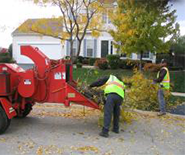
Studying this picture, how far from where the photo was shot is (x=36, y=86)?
532 centimetres

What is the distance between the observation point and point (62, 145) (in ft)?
15.0

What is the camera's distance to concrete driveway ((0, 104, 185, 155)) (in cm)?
437

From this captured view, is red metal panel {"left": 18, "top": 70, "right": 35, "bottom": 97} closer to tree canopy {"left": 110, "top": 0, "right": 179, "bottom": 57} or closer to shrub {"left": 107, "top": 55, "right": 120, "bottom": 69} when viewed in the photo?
tree canopy {"left": 110, "top": 0, "right": 179, "bottom": 57}

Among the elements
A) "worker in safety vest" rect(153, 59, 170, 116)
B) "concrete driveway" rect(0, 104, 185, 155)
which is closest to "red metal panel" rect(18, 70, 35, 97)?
"concrete driveway" rect(0, 104, 185, 155)

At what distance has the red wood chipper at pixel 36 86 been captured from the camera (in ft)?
16.8

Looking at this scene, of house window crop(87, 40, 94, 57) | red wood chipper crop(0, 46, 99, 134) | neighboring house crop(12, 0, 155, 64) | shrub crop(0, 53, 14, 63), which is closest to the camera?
red wood chipper crop(0, 46, 99, 134)

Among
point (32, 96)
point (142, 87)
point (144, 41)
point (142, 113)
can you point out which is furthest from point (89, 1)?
point (32, 96)

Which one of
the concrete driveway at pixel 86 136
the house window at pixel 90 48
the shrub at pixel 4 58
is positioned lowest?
the concrete driveway at pixel 86 136

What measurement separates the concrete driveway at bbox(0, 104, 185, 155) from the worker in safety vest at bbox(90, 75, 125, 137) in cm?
23

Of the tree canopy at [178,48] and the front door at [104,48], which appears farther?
the tree canopy at [178,48]

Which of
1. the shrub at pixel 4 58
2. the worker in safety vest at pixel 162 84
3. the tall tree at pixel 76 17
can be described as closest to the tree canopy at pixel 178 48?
the tall tree at pixel 76 17

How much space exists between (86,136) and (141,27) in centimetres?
1037

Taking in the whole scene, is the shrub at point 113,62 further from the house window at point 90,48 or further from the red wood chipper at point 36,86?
the red wood chipper at point 36,86

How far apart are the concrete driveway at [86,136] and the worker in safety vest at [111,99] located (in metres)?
0.23
